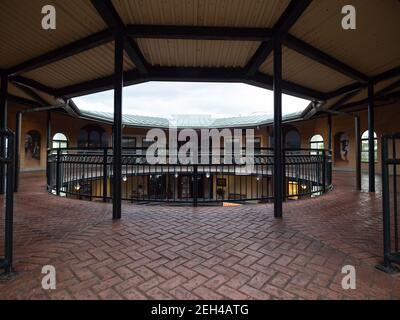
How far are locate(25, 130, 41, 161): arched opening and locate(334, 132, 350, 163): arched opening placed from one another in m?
18.1

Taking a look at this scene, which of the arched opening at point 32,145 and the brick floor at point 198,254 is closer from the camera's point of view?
the brick floor at point 198,254

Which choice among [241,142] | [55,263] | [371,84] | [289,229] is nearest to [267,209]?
[289,229]

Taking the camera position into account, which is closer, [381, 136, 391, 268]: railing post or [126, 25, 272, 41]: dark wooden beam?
[381, 136, 391, 268]: railing post

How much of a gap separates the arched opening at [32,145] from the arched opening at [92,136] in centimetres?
276

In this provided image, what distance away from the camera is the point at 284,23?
3.20 m

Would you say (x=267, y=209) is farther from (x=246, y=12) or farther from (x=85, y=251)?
(x=246, y=12)

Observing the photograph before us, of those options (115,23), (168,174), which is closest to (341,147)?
(168,174)

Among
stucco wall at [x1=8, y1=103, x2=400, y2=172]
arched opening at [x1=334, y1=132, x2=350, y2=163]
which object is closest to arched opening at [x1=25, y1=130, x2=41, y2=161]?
stucco wall at [x1=8, y1=103, x2=400, y2=172]

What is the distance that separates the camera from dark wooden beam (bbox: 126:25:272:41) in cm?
345

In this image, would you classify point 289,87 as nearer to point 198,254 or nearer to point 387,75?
point 387,75

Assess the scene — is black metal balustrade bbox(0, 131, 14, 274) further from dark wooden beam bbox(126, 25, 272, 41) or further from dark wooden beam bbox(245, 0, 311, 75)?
dark wooden beam bbox(245, 0, 311, 75)

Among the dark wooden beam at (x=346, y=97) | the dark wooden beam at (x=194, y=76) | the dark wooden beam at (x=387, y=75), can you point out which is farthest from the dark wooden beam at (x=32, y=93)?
the dark wooden beam at (x=346, y=97)

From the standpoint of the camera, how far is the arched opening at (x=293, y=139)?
612 inches

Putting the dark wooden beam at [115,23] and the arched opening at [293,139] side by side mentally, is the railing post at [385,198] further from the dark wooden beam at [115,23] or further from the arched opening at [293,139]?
the arched opening at [293,139]
